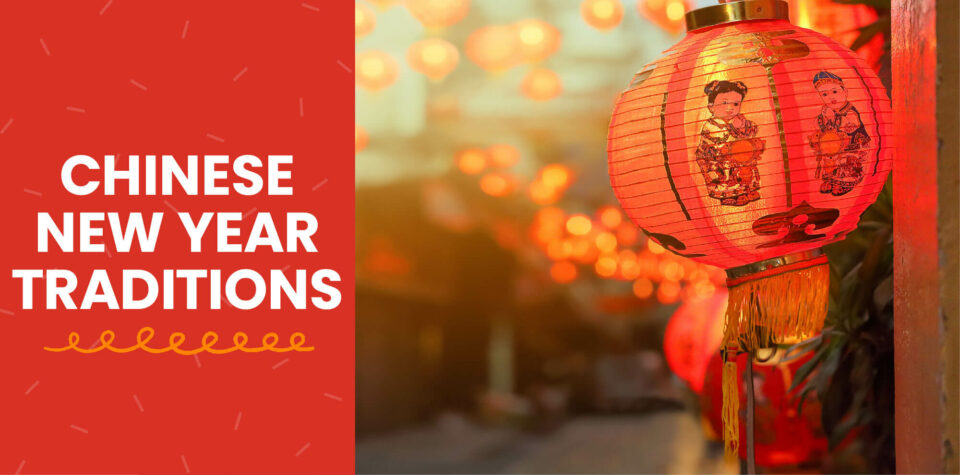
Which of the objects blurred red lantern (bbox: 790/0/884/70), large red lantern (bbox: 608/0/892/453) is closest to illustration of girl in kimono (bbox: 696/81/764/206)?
large red lantern (bbox: 608/0/892/453)

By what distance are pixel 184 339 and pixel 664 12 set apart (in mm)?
1619

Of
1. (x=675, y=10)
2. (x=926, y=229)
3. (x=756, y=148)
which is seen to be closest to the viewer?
(x=926, y=229)

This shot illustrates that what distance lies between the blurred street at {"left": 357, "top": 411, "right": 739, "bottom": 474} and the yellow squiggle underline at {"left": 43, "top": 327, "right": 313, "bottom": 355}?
18.9 inches

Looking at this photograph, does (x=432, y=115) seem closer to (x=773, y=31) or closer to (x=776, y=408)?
(x=776, y=408)

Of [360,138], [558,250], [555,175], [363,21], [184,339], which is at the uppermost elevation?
[363,21]

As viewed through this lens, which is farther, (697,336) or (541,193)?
(541,193)

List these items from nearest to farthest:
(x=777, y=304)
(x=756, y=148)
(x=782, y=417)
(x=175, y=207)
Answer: (x=756, y=148), (x=777, y=304), (x=782, y=417), (x=175, y=207)

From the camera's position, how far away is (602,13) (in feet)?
9.04

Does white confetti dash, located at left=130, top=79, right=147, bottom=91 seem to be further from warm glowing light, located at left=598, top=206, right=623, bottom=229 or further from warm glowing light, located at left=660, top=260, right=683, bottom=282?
warm glowing light, located at left=660, top=260, right=683, bottom=282

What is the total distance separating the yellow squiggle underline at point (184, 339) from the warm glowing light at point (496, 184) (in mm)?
710

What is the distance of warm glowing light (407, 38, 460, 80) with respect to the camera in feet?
9.15

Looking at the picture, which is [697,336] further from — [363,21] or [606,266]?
[363,21]

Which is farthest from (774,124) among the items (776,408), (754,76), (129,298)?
(129,298)

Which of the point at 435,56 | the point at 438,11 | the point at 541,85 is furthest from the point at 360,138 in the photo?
the point at 541,85
